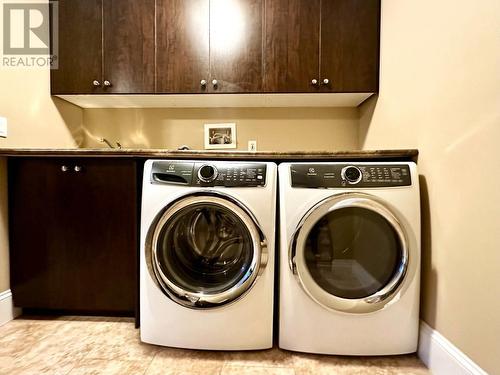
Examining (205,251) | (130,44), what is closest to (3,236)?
(205,251)

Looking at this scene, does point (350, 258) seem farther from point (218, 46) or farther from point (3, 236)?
point (3, 236)

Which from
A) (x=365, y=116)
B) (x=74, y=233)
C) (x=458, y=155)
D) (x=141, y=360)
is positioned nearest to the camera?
(x=458, y=155)

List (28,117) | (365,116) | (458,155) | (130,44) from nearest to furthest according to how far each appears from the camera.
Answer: (458,155), (28,117), (130,44), (365,116)

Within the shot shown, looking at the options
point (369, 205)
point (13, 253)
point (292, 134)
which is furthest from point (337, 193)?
point (13, 253)

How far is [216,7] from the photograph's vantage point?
1.69 metres

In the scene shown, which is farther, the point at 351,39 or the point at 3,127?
the point at 351,39

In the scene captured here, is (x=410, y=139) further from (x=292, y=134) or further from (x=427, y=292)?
(x=292, y=134)

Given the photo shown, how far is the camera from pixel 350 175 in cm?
114

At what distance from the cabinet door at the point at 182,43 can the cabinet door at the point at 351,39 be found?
794 millimetres

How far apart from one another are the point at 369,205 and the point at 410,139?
1.64ft

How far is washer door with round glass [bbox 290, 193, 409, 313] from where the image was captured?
111 cm

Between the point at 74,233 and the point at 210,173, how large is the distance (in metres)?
0.86

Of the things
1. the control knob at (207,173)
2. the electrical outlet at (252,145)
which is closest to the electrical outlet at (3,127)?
the control knob at (207,173)

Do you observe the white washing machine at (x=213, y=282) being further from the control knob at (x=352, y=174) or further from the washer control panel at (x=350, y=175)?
the control knob at (x=352, y=174)
